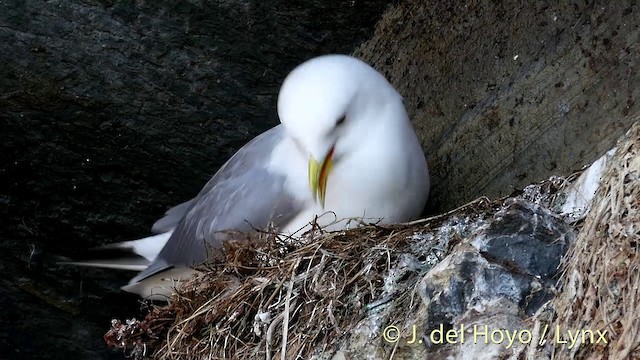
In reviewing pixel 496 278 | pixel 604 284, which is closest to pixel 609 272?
pixel 604 284

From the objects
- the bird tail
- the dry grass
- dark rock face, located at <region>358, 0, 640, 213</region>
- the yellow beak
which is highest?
dark rock face, located at <region>358, 0, 640, 213</region>

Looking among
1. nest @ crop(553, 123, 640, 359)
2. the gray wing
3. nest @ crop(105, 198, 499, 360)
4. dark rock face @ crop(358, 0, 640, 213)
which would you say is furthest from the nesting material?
the gray wing

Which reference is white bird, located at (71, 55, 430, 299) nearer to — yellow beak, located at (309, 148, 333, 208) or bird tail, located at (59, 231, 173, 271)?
yellow beak, located at (309, 148, 333, 208)

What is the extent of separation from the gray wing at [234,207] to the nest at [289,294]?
109 mm

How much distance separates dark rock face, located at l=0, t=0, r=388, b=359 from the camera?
3334 mm

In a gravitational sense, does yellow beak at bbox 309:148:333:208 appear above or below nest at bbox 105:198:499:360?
above

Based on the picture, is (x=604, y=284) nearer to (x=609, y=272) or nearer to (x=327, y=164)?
(x=609, y=272)

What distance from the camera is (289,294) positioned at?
270 cm

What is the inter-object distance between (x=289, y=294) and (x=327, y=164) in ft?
1.31

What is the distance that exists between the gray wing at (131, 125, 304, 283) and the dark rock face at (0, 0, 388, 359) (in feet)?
1.07

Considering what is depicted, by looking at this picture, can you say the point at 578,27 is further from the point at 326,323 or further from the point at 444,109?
the point at 326,323

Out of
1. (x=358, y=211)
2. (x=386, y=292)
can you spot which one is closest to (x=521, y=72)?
(x=358, y=211)

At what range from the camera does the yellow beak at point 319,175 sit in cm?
279

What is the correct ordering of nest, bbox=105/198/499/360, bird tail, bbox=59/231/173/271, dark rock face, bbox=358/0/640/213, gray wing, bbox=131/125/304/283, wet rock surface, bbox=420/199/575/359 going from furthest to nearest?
bird tail, bbox=59/231/173/271
gray wing, bbox=131/125/304/283
dark rock face, bbox=358/0/640/213
nest, bbox=105/198/499/360
wet rock surface, bbox=420/199/575/359
